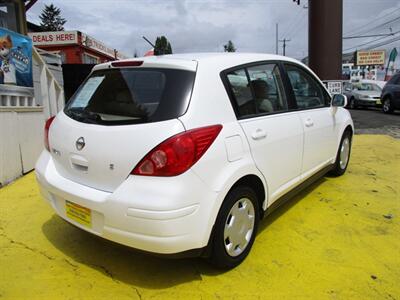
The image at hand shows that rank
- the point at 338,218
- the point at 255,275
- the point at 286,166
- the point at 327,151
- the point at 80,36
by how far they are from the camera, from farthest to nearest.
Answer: the point at 80,36 → the point at 327,151 → the point at 338,218 → the point at 286,166 → the point at 255,275

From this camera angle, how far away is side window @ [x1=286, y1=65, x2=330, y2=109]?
392 centimetres

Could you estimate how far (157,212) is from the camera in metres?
2.36

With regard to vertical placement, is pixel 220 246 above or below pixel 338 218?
above

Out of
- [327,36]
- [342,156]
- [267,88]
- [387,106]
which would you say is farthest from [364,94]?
[267,88]

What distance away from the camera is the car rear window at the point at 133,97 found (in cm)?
258

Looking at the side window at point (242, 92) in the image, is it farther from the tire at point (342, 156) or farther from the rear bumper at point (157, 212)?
the tire at point (342, 156)

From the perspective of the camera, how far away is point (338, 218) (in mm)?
3955

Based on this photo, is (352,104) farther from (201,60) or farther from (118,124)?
(118,124)

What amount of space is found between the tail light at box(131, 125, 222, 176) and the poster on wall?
14.2ft

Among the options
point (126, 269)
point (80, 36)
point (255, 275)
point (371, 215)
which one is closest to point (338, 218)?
point (371, 215)

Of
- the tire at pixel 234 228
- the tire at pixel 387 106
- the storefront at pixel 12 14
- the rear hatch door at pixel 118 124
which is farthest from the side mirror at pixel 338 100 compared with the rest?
the tire at pixel 387 106

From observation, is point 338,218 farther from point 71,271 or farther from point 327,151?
point 71,271

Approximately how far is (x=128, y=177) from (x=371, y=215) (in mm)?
2812

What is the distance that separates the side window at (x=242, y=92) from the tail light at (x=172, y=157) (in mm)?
657
